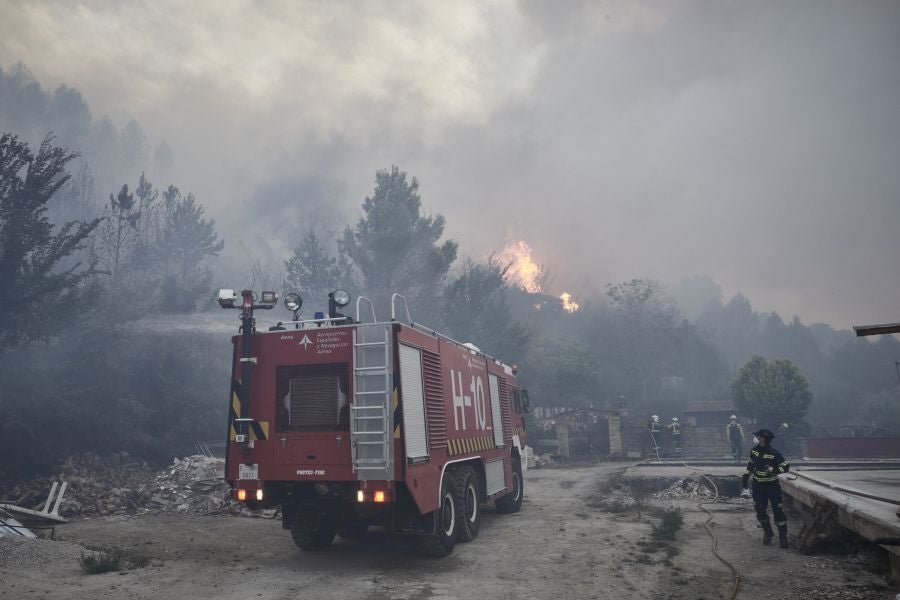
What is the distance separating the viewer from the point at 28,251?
19219 millimetres

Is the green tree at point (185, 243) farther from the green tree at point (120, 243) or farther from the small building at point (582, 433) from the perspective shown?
the small building at point (582, 433)

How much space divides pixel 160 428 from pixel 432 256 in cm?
2122

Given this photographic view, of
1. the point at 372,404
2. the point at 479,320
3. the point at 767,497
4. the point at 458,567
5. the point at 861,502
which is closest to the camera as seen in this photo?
the point at 372,404

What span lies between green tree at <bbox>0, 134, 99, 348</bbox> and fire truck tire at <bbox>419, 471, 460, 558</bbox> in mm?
17443

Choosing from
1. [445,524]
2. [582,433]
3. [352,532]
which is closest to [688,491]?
[445,524]

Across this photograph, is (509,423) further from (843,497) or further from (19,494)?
(19,494)

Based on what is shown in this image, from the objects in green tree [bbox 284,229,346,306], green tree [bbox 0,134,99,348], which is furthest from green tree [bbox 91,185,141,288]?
green tree [bbox 284,229,346,306]

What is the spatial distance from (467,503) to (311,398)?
12.2 feet

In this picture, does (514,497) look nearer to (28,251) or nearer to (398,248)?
(28,251)

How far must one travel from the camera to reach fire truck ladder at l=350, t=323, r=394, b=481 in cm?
749

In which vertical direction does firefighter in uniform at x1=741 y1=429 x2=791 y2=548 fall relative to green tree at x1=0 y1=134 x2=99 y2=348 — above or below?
below

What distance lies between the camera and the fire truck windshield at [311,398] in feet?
26.1

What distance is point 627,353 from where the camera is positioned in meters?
60.4

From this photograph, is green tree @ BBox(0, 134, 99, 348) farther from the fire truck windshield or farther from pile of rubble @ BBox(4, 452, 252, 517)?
the fire truck windshield
